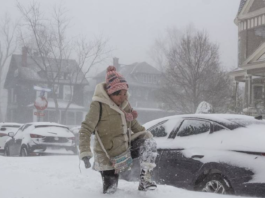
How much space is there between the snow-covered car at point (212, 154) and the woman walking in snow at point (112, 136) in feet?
4.24

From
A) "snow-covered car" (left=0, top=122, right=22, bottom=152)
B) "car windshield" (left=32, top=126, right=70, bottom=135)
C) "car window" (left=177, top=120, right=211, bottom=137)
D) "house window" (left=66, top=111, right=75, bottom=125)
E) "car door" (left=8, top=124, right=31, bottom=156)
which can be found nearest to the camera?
"car window" (left=177, top=120, right=211, bottom=137)

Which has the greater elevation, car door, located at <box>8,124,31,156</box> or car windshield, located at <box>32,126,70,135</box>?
car windshield, located at <box>32,126,70,135</box>

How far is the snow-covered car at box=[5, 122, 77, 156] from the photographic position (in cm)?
1152

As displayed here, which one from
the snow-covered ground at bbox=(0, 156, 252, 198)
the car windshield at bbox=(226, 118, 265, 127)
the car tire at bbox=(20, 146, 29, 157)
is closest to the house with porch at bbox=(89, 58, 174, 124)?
the car tire at bbox=(20, 146, 29, 157)

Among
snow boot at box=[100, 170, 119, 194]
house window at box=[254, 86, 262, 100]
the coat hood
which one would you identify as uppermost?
house window at box=[254, 86, 262, 100]

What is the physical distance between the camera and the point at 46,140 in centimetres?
1166

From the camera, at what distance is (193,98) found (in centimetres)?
2419

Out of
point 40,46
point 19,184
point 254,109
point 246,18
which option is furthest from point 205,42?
point 19,184

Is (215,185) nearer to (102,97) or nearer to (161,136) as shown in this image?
(161,136)

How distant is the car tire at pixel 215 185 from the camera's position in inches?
194

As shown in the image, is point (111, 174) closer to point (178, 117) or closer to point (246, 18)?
point (178, 117)

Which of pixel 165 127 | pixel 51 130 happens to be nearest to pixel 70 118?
pixel 51 130

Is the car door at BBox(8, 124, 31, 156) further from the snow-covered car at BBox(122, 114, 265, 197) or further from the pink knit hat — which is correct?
the pink knit hat

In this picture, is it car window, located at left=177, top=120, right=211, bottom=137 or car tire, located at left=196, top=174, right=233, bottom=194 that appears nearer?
car tire, located at left=196, top=174, right=233, bottom=194
